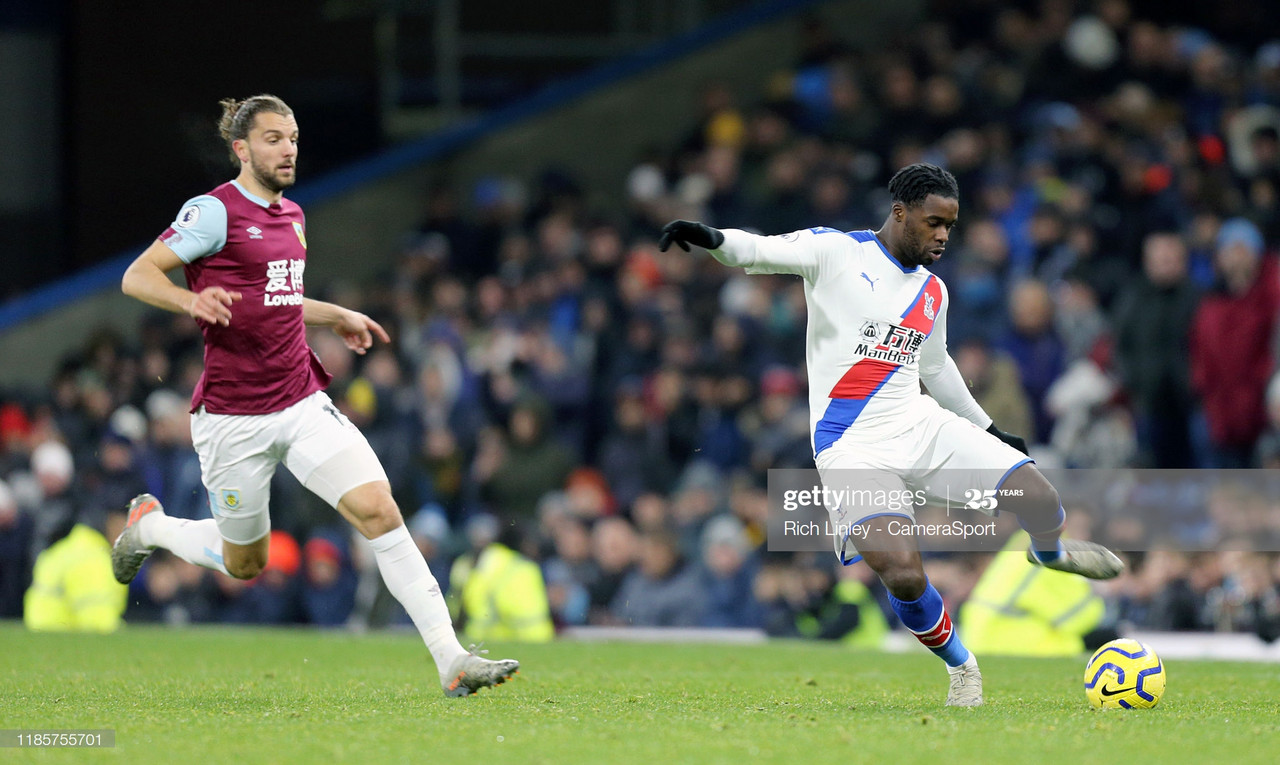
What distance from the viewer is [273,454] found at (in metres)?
7.79

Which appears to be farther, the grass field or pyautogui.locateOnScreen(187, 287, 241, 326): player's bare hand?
pyautogui.locateOnScreen(187, 287, 241, 326): player's bare hand

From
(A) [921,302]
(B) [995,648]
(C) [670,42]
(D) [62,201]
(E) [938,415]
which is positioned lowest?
(B) [995,648]

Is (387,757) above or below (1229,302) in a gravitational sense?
below

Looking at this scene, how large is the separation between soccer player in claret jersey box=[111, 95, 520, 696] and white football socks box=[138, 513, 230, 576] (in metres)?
0.36

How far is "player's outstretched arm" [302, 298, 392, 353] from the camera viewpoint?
319 inches

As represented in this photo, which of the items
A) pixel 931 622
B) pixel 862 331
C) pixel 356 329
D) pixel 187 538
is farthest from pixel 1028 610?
pixel 187 538

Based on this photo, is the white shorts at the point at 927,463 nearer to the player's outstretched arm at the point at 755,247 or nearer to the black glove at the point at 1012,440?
the black glove at the point at 1012,440

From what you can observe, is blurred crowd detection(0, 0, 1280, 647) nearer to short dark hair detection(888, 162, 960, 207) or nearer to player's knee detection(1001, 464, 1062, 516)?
player's knee detection(1001, 464, 1062, 516)

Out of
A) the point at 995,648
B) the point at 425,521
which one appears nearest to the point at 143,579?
the point at 425,521

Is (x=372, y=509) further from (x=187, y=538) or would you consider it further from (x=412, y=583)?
(x=187, y=538)

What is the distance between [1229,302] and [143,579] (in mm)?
10372

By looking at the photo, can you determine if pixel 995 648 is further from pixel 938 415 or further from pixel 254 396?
pixel 254 396

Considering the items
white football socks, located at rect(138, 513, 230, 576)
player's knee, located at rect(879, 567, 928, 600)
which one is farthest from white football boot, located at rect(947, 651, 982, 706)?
white football socks, located at rect(138, 513, 230, 576)

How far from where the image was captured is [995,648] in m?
12.2
